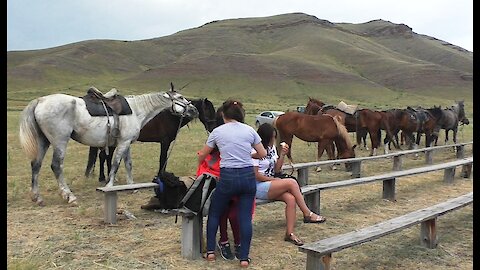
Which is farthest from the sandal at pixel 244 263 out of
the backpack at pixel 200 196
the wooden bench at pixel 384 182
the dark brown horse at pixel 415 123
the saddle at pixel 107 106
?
the dark brown horse at pixel 415 123

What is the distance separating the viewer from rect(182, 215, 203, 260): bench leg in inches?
181

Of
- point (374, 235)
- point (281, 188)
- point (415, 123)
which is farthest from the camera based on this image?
point (415, 123)

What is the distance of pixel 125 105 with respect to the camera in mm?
7395

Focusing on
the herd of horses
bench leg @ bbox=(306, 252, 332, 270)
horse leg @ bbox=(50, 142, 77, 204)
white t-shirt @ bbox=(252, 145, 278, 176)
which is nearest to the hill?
the herd of horses

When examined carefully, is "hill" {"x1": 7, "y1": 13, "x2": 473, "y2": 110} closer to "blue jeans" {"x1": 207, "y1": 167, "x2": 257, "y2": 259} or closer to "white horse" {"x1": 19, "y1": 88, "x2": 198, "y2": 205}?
"white horse" {"x1": 19, "y1": 88, "x2": 198, "y2": 205}

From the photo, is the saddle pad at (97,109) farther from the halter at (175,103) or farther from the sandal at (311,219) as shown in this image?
the sandal at (311,219)

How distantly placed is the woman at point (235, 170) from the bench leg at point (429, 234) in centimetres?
220

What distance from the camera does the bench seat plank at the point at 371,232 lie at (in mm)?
3912

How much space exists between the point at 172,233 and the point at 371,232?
2.35 meters

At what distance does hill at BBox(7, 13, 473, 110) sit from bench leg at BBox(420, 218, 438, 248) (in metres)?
32.8

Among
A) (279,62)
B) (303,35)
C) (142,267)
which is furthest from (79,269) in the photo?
(303,35)

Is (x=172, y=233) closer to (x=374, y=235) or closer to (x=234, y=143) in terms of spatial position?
(x=234, y=143)

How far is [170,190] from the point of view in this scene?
234 inches

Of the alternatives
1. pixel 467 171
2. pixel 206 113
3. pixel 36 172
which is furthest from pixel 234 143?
pixel 467 171
